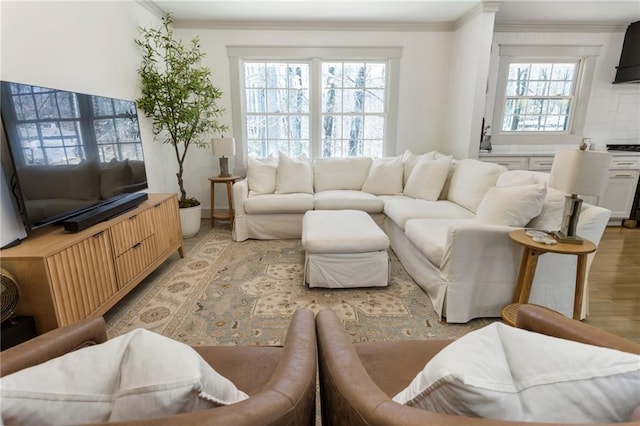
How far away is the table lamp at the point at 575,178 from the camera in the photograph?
65.7 inches

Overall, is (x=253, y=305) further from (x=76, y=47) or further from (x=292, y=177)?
(x=76, y=47)

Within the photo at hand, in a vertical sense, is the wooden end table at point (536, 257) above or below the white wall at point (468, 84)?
below

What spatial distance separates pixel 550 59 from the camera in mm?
4094

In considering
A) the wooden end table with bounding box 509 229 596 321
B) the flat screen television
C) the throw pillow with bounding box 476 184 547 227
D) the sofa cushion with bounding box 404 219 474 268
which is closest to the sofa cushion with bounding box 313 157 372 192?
the sofa cushion with bounding box 404 219 474 268

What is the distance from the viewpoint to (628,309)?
2195 mm

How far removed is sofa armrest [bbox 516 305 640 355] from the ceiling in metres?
3.38

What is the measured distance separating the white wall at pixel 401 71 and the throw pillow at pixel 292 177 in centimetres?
109

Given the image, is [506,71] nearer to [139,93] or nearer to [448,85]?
[448,85]

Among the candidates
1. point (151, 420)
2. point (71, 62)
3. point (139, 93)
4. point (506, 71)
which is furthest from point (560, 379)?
point (506, 71)

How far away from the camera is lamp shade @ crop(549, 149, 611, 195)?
5.47 ft

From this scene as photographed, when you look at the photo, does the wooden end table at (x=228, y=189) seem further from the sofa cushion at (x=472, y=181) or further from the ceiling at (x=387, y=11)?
the sofa cushion at (x=472, y=181)

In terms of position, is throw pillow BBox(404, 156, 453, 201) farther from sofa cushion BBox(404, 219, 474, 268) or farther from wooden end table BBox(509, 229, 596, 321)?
wooden end table BBox(509, 229, 596, 321)

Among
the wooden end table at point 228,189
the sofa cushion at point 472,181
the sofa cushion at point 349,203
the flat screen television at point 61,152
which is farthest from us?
the wooden end table at point 228,189

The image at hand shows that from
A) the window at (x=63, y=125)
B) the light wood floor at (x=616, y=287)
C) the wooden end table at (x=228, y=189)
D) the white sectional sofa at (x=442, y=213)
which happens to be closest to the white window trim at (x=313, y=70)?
the wooden end table at (x=228, y=189)
